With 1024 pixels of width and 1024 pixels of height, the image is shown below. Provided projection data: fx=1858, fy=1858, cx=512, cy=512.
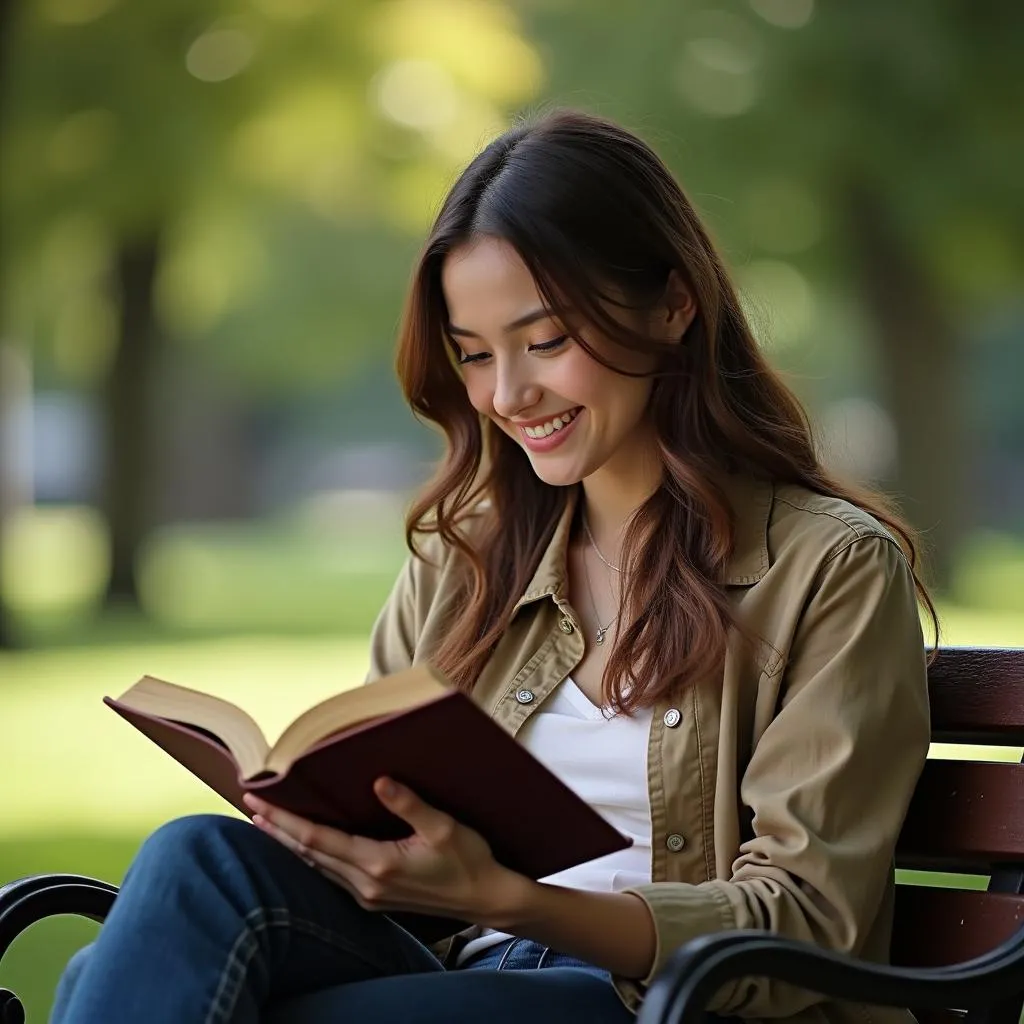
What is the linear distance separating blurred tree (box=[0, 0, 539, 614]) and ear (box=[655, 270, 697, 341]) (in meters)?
10.3

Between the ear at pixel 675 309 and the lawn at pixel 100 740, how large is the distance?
9.80 ft

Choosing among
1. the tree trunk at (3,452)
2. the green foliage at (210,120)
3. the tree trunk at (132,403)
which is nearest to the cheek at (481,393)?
the green foliage at (210,120)

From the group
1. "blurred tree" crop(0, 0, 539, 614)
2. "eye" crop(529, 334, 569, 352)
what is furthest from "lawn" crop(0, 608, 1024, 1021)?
"eye" crop(529, 334, 569, 352)

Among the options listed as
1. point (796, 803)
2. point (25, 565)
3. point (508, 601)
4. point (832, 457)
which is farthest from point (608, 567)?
point (25, 565)

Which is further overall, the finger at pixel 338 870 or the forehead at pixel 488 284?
the forehead at pixel 488 284

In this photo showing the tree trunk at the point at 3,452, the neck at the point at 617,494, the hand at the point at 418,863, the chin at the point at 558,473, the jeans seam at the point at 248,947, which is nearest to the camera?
the jeans seam at the point at 248,947

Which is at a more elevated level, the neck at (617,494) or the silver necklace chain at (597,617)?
the neck at (617,494)

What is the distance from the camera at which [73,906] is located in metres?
2.85

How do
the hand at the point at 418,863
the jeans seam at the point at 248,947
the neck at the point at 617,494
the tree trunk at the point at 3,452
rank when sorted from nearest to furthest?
the jeans seam at the point at 248,947 < the hand at the point at 418,863 < the neck at the point at 617,494 < the tree trunk at the point at 3,452

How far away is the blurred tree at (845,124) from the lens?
1395 centimetres

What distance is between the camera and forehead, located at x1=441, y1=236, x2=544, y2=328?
299 centimetres

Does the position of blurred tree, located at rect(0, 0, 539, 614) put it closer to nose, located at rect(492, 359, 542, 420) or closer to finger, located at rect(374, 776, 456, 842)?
nose, located at rect(492, 359, 542, 420)

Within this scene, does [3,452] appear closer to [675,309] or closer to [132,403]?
[132,403]

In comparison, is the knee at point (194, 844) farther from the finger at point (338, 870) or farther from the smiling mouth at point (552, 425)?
the smiling mouth at point (552, 425)
